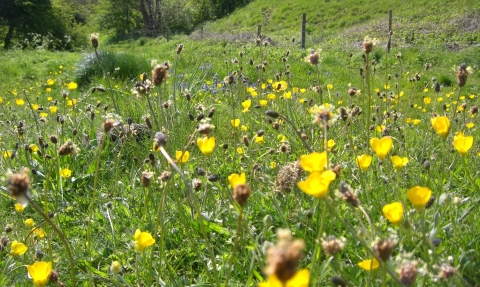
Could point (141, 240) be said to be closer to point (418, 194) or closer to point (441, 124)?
point (418, 194)

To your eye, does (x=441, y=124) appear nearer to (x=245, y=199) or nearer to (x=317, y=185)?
(x=317, y=185)

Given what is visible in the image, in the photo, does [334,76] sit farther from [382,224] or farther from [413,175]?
[382,224]

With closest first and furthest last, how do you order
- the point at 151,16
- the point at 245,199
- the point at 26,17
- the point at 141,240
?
the point at 245,199, the point at 141,240, the point at 26,17, the point at 151,16

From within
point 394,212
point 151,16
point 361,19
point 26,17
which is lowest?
point 361,19

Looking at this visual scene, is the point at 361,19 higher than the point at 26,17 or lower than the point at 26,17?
lower

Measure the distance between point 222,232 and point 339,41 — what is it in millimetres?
11672

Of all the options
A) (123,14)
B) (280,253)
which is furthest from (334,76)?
(123,14)

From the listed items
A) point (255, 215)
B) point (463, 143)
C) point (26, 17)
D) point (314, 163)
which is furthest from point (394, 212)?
point (26, 17)

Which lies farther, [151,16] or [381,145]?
[151,16]

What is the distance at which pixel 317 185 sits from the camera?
0.78m

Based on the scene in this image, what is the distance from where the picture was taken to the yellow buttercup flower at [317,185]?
2.51 feet

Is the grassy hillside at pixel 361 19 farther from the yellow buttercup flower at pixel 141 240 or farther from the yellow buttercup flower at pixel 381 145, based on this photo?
the yellow buttercup flower at pixel 141 240

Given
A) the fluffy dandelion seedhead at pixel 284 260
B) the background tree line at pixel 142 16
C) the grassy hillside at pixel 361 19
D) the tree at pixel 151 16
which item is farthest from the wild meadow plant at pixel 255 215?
the tree at pixel 151 16

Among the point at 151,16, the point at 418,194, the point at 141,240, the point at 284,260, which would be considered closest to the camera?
the point at 284,260
